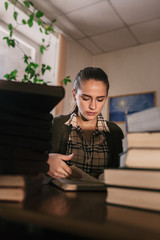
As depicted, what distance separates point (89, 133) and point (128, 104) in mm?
1973

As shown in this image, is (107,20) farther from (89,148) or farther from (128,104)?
(89,148)

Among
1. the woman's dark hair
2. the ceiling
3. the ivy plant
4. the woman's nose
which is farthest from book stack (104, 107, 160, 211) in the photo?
the ceiling

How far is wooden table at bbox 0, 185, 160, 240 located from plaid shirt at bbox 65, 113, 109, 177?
38.5 inches

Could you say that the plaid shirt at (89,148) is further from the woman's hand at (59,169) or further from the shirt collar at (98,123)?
the woman's hand at (59,169)

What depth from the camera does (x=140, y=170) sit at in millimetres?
371

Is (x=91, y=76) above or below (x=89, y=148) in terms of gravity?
above

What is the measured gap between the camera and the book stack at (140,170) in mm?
363

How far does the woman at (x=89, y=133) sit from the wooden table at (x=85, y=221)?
3.07 ft

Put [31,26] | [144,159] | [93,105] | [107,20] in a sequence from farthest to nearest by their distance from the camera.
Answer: [107,20] < [31,26] < [93,105] < [144,159]

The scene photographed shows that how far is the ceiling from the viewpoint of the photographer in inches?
95.6

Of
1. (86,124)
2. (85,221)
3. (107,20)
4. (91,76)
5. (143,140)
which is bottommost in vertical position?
(85,221)

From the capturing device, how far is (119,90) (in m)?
3.43

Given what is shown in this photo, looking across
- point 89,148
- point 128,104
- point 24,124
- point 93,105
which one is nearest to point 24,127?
point 24,124

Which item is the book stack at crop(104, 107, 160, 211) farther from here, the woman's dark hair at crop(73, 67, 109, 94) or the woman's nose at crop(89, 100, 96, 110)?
the woman's dark hair at crop(73, 67, 109, 94)
